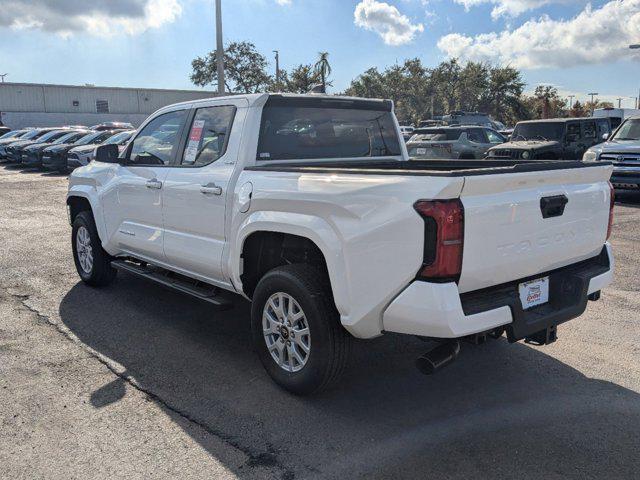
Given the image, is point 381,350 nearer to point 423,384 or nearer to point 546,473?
point 423,384

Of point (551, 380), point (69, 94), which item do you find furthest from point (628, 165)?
point (69, 94)

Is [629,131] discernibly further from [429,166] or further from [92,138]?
[92,138]

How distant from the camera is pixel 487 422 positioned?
11.2 ft

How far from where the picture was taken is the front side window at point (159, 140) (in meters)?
4.96

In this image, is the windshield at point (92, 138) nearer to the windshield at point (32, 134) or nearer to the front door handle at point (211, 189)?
the windshield at point (32, 134)

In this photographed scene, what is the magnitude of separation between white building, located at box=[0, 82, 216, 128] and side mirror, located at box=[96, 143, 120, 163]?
4578 cm

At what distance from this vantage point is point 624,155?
12109 millimetres

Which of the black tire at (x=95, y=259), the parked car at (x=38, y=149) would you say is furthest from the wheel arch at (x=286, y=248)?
the parked car at (x=38, y=149)

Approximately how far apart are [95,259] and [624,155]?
1090 centimetres

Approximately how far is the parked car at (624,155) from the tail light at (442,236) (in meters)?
10.2

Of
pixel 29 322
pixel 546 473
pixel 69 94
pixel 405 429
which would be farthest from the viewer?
pixel 69 94

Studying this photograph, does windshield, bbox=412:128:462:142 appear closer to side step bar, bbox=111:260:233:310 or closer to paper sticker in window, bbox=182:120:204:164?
side step bar, bbox=111:260:233:310

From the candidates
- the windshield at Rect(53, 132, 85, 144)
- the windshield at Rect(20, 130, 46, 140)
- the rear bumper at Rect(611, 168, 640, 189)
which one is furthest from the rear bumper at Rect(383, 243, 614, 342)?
the windshield at Rect(20, 130, 46, 140)

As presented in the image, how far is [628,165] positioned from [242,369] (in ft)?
35.6
